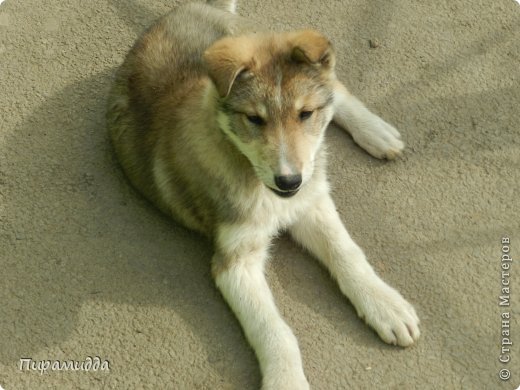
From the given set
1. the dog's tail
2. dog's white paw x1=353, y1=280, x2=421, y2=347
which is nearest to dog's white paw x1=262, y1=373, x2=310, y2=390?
dog's white paw x1=353, y1=280, x2=421, y2=347

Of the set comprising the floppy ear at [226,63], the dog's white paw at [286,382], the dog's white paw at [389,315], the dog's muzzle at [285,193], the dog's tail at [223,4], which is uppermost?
the floppy ear at [226,63]

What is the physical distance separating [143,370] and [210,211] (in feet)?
3.08

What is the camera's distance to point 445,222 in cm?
399

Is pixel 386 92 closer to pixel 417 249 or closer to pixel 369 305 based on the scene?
pixel 417 249

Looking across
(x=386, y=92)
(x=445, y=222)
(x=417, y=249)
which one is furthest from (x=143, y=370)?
(x=386, y=92)

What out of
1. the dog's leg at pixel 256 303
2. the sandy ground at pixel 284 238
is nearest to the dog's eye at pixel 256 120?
the dog's leg at pixel 256 303

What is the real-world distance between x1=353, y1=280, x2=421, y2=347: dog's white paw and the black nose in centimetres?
84

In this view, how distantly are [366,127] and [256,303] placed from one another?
4.82 feet

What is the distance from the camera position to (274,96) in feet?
10.2

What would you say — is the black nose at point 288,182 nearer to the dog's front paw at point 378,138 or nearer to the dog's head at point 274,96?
the dog's head at point 274,96

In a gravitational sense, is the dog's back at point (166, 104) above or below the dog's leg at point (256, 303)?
above

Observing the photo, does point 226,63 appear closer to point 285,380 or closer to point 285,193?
point 285,193

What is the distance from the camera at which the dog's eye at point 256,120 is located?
3.14 metres

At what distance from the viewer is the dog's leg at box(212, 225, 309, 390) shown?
3.36 meters
